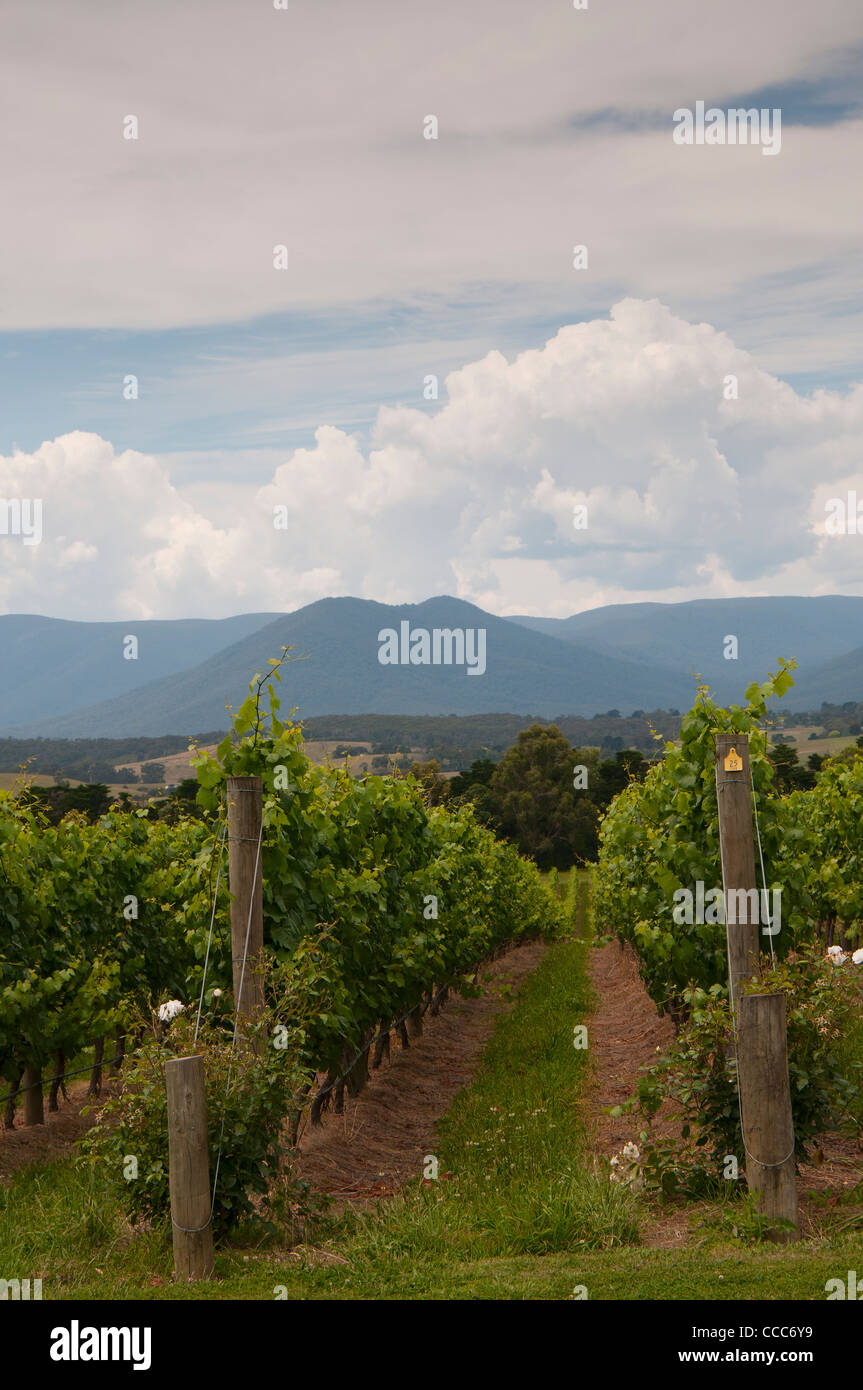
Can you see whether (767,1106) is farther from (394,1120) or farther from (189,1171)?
(394,1120)

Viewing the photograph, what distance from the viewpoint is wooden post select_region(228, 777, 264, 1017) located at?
706cm

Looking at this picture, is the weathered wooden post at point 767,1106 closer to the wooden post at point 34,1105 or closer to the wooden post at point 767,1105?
the wooden post at point 767,1105

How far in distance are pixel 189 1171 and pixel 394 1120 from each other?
6193 mm

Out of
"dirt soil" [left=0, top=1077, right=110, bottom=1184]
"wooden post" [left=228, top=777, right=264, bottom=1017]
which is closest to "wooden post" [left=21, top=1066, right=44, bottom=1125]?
"dirt soil" [left=0, top=1077, right=110, bottom=1184]

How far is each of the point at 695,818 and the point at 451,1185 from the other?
3.70 meters

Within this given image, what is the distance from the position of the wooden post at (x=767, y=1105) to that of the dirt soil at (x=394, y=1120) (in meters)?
3.02

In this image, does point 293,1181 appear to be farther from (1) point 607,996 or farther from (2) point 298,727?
(1) point 607,996

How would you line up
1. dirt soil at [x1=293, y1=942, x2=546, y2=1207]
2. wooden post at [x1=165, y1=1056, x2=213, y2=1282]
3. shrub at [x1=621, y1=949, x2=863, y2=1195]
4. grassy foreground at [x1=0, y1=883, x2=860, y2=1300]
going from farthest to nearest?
dirt soil at [x1=293, y1=942, x2=546, y2=1207] < shrub at [x1=621, y1=949, x2=863, y2=1195] < wooden post at [x1=165, y1=1056, x2=213, y2=1282] < grassy foreground at [x1=0, y1=883, x2=860, y2=1300]

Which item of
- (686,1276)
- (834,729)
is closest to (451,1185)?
(686,1276)

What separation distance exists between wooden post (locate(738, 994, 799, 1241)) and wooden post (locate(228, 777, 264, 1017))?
9.77 feet

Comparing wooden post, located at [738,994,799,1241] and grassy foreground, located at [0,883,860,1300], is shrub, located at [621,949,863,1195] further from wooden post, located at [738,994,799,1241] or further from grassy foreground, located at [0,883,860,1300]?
grassy foreground, located at [0,883,860,1300]

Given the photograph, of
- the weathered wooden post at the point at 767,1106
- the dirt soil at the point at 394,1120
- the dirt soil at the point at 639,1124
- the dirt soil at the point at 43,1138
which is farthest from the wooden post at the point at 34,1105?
the weathered wooden post at the point at 767,1106

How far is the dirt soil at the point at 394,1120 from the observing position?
8.83 m
